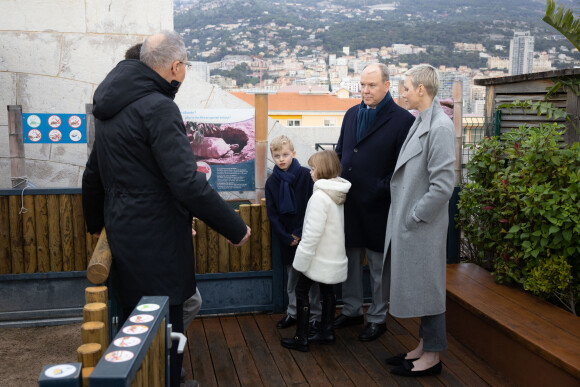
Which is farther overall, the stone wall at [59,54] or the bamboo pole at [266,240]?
the stone wall at [59,54]

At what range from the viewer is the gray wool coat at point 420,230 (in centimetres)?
312

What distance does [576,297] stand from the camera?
Answer: 3643 mm

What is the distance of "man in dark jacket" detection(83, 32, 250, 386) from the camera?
2338 millimetres

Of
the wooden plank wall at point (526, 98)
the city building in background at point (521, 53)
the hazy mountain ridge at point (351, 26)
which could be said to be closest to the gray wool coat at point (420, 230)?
the wooden plank wall at point (526, 98)

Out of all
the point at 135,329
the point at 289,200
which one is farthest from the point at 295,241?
the point at 135,329

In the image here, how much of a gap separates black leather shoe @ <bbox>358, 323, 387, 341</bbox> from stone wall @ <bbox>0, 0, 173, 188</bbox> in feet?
15.6

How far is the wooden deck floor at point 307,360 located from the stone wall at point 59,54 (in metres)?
3.99

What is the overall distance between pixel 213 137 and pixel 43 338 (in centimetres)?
254

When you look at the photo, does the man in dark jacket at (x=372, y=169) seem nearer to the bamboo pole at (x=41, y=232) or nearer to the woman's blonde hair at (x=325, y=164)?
the woman's blonde hair at (x=325, y=164)

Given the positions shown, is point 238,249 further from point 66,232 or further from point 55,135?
point 55,135

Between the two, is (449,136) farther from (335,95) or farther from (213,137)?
(335,95)

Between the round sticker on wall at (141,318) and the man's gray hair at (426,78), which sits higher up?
the man's gray hair at (426,78)

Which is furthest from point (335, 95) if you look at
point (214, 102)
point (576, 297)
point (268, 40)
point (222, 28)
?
point (576, 297)

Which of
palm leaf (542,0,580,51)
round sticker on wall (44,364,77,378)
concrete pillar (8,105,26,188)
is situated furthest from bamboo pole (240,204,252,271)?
palm leaf (542,0,580,51)
